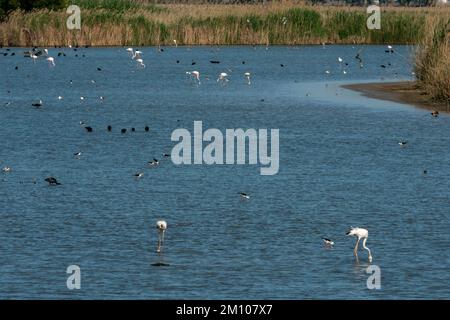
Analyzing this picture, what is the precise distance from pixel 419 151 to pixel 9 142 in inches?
338

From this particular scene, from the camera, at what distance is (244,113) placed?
34.6 meters

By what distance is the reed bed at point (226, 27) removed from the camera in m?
65.5

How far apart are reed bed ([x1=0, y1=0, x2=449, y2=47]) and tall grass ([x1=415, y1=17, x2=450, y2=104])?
27.4 metres

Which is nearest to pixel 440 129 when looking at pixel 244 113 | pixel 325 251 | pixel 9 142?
pixel 244 113

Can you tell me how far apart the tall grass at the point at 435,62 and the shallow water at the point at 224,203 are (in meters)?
1.33

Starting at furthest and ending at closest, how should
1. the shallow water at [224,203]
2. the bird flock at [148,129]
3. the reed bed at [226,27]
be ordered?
1. the reed bed at [226,27]
2. the bird flock at [148,129]
3. the shallow water at [224,203]

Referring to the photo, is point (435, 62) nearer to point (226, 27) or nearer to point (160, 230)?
point (160, 230)

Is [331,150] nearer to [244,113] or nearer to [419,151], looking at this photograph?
[419,151]

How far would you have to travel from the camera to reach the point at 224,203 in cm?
1933

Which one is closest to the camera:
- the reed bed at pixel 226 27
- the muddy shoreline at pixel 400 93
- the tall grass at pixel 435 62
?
the tall grass at pixel 435 62
